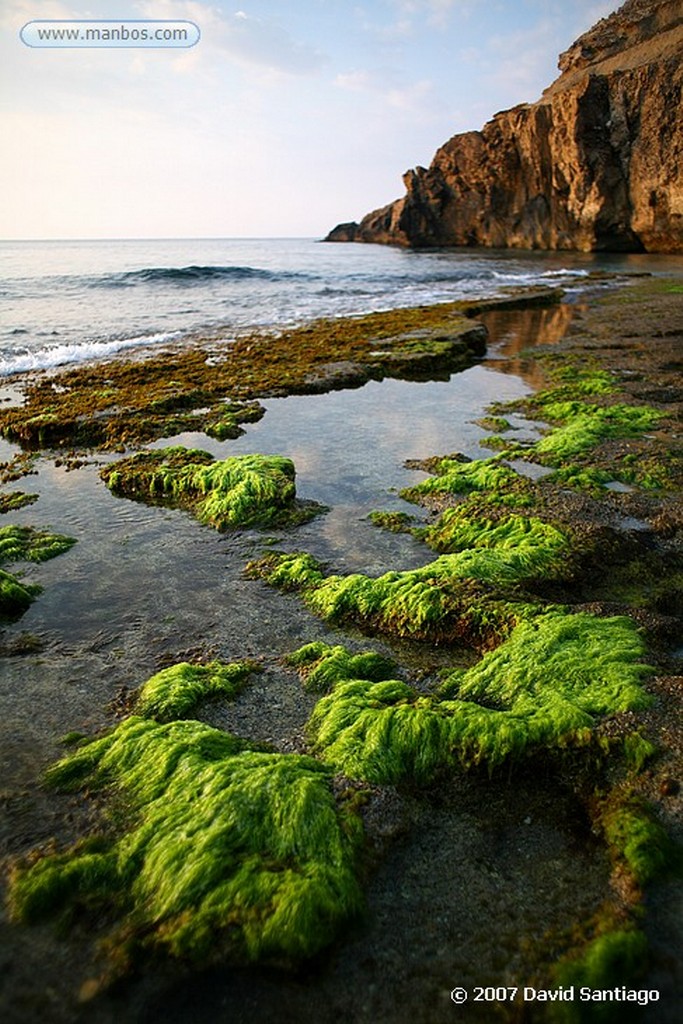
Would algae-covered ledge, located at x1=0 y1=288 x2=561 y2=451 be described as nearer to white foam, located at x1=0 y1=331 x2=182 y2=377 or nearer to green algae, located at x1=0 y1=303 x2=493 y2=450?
green algae, located at x1=0 y1=303 x2=493 y2=450

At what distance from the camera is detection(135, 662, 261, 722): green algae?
379 cm

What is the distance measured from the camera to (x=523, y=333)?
1681cm

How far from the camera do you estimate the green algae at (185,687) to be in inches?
149

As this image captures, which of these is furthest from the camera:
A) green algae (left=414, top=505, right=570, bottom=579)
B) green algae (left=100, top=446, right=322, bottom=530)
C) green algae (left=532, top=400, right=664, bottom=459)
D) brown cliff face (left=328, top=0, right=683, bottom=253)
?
brown cliff face (left=328, top=0, right=683, bottom=253)

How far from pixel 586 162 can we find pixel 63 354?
4700 cm

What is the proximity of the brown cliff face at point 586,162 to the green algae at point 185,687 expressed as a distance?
4781 centimetres

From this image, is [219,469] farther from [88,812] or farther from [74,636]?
[88,812]

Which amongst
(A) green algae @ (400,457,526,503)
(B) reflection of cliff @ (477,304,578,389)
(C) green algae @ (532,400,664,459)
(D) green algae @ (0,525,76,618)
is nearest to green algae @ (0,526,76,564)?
(D) green algae @ (0,525,76,618)

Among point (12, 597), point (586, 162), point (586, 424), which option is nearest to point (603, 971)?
point (12, 597)

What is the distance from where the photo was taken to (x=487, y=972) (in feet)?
7.68

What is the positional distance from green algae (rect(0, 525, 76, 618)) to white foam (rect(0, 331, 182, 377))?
29.8 feet

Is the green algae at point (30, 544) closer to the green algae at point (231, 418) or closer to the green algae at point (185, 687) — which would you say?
the green algae at point (185, 687)

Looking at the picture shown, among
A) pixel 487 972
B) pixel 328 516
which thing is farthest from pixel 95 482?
pixel 487 972

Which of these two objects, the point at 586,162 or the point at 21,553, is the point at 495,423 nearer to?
the point at 21,553
